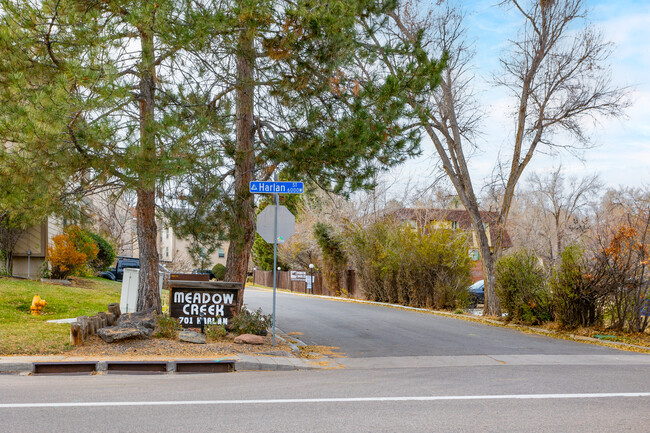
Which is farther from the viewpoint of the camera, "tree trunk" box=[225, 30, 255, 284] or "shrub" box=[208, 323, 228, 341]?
"tree trunk" box=[225, 30, 255, 284]

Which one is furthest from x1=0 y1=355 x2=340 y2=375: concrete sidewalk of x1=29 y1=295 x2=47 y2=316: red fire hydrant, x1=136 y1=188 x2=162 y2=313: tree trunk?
x1=29 y1=295 x2=47 y2=316: red fire hydrant

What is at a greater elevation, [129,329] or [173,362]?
[129,329]

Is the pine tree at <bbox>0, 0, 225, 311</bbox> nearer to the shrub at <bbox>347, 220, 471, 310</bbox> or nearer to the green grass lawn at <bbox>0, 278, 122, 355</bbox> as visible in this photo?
the green grass lawn at <bbox>0, 278, 122, 355</bbox>

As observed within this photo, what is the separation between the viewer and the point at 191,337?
469 inches

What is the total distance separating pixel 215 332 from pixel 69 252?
1518 cm

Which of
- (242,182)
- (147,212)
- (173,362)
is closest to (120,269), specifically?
(147,212)

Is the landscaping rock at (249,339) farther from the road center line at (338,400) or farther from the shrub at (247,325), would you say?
the road center line at (338,400)

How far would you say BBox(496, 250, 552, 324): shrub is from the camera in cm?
1788

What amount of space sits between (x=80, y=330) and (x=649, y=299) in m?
13.0

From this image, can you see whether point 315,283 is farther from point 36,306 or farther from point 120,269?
point 36,306

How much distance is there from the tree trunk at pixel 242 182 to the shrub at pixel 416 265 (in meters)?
12.6

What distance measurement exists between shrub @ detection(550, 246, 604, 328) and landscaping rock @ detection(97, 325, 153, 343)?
1077 cm

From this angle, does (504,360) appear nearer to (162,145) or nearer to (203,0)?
(162,145)

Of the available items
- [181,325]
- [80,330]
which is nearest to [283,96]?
[181,325]
